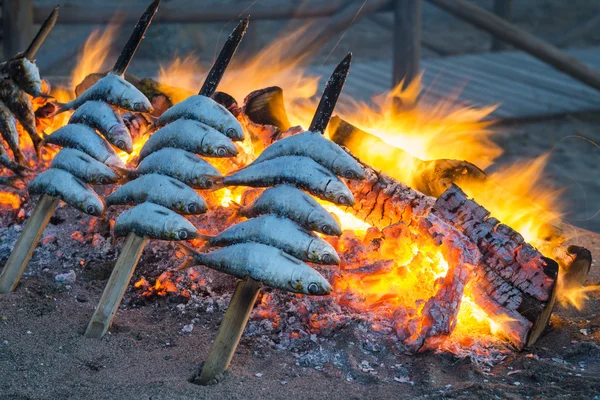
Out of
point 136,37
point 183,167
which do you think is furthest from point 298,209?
point 136,37

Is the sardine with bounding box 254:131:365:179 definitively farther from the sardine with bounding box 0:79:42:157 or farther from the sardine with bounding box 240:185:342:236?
the sardine with bounding box 0:79:42:157

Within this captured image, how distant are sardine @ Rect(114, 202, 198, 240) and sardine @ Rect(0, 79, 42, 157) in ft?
4.70

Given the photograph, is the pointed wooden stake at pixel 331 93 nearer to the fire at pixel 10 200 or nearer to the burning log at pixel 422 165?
the burning log at pixel 422 165

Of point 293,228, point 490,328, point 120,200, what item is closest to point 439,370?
point 490,328

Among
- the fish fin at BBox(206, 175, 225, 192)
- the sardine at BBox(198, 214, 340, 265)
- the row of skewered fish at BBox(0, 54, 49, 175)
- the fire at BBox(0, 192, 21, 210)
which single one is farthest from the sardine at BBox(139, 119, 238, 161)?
the fire at BBox(0, 192, 21, 210)

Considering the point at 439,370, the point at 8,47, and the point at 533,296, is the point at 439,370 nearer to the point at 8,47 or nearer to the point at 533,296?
the point at 533,296

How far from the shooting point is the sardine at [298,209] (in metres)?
3.06

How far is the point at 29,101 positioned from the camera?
4.39 m

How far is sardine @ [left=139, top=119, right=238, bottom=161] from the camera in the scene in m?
3.38

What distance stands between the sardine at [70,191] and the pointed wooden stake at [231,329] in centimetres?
99

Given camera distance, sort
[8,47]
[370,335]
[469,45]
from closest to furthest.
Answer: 1. [370,335]
2. [8,47]
3. [469,45]

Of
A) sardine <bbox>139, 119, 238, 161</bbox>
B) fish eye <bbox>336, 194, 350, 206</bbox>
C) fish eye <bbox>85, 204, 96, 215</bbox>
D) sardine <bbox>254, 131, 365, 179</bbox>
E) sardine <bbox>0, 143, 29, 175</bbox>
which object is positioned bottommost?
fish eye <bbox>85, 204, 96, 215</bbox>


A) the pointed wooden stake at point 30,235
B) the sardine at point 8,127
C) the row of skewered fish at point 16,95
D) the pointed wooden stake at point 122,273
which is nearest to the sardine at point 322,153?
the pointed wooden stake at point 122,273

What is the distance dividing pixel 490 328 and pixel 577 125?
657 centimetres
